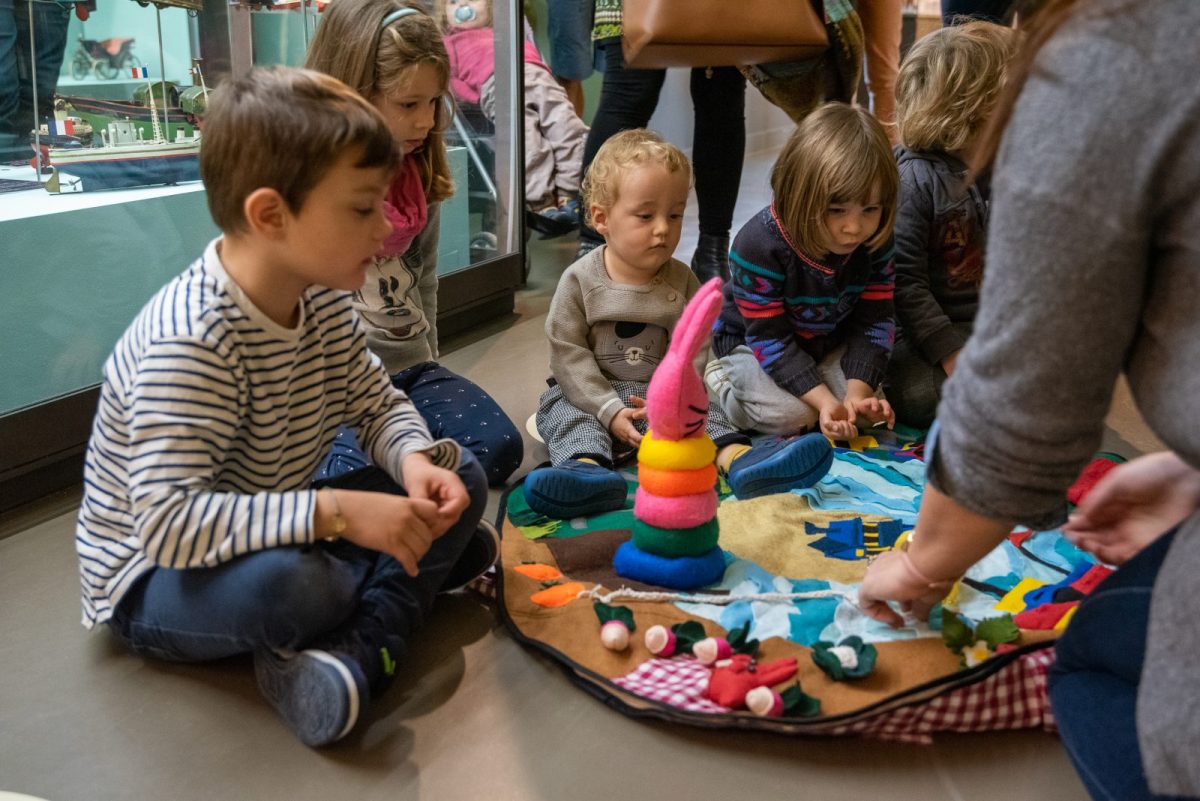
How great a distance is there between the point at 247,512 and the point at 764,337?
103 centimetres

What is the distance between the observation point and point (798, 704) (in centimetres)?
107

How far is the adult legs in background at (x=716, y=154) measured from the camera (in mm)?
2469

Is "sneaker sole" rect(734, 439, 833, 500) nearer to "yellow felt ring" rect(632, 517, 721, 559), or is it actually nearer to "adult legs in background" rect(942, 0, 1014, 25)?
"yellow felt ring" rect(632, 517, 721, 559)

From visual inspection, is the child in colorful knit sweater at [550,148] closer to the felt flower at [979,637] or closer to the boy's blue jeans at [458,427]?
the boy's blue jeans at [458,427]

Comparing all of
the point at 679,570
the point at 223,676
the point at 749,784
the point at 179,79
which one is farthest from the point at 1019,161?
the point at 179,79

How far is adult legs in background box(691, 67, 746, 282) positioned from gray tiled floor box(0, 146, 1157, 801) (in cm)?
149

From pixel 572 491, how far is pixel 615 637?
0.33 m

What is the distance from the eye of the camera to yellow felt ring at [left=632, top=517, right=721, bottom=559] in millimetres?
1312

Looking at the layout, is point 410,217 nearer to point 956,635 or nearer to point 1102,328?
point 956,635

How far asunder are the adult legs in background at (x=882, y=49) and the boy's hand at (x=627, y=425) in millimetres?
1048

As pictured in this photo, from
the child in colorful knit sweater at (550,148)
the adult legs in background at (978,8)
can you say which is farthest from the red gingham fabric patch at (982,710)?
the child in colorful knit sweater at (550,148)

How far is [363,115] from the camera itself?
1090 mm

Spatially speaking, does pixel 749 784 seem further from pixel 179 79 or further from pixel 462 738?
pixel 179 79

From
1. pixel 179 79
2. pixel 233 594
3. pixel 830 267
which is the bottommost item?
pixel 233 594
